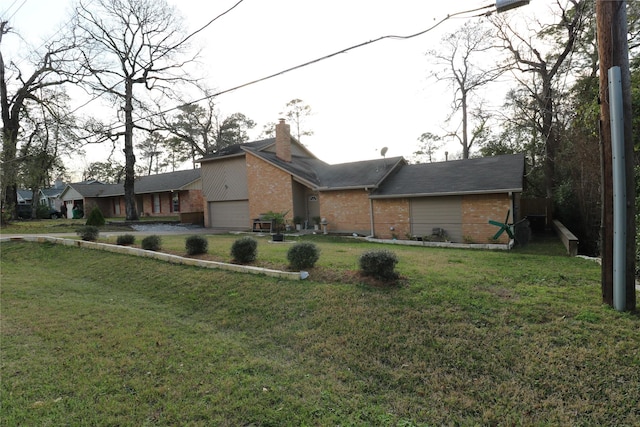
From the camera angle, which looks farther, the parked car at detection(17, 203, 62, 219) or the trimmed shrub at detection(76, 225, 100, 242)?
the parked car at detection(17, 203, 62, 219)


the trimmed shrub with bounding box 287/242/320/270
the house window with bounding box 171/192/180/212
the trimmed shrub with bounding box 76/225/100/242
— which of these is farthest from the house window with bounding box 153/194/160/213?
the trimmed shrub with bounding box 287/242/320/270

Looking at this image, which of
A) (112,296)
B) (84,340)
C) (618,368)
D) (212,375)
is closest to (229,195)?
(112,296)

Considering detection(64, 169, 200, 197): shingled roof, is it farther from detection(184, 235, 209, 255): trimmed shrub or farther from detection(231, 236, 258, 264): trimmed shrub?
detection(231, 236, 258, 264): trimmed shrub

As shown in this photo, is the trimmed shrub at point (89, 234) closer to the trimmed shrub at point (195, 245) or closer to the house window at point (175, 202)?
the trimmed shrub at point (195, 245)

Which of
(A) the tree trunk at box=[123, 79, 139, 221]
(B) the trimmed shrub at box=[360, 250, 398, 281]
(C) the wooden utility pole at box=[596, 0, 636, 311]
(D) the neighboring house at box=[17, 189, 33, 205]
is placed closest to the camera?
(C) the wooden utility pole at box=[596, 0, 636, 311]

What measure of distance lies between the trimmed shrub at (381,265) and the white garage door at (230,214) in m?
16.7

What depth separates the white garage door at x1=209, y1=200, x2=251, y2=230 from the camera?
22.6 metres

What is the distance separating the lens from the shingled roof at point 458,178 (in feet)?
46.2

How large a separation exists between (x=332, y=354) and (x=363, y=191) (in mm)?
13701

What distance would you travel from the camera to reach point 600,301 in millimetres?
5133

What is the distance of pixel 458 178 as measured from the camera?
15.7 meters

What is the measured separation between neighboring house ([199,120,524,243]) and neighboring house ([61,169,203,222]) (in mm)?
5082

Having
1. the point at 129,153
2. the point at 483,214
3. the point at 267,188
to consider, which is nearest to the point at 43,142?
the point at 129,153

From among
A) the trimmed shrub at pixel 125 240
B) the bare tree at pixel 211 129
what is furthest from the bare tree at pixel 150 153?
the trimmed shrub at pixel 125 240
